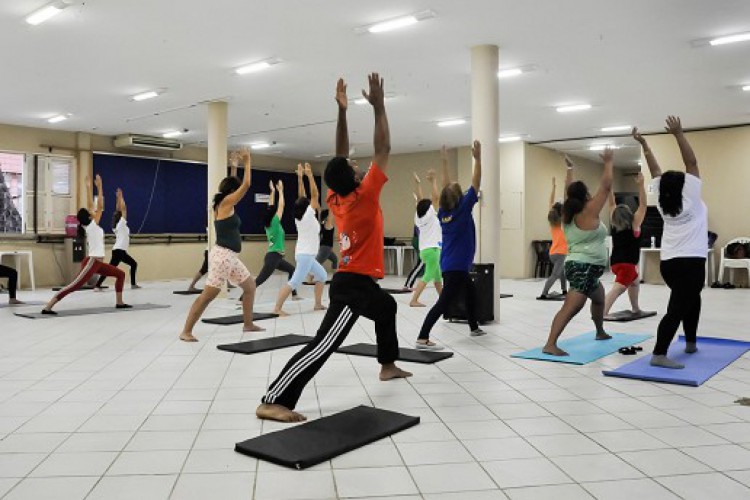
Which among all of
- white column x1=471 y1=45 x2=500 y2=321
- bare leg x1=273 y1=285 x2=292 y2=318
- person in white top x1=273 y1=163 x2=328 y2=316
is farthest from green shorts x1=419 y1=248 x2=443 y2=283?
bare leg x1=273 y1=285 x2=292 y2=318

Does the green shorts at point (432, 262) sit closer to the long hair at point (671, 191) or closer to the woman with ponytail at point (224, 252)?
the woman with ponytail at point (224, 252)

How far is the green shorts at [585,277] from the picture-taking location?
16.9ft

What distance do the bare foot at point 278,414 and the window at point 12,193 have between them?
39.0 ft

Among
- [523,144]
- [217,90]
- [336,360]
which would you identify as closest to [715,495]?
[336,360]

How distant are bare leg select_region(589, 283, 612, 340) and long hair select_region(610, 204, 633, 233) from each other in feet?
4.51

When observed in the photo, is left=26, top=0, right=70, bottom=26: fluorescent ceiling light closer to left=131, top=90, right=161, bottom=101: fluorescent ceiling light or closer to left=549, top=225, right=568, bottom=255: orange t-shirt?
left=131, top=90, right=161, bottom=101: fluorescent ceiling light

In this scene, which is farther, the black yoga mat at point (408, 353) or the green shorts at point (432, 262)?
the green shorts at point (432, 262)

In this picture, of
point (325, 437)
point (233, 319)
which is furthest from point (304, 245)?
point (325, 437)

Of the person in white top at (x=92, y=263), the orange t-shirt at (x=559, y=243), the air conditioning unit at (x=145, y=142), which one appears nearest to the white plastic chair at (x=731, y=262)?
the orange t-shirt at (x=559, y=243)

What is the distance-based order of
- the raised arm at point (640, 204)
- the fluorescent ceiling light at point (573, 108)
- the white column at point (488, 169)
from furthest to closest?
the fluorescent ceiling light at point (573, 108) → the white column at point (488, 169) → the raised arm at point (640, 204)

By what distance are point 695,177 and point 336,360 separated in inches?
124

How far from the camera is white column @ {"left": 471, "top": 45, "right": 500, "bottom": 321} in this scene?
738cm

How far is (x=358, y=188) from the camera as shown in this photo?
3605 millimetres

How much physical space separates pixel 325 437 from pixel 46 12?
5.66m
